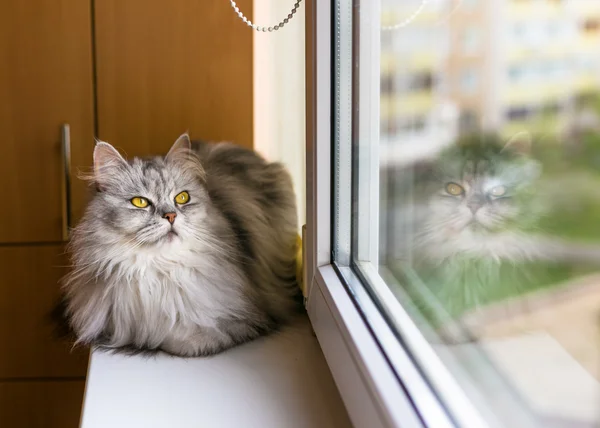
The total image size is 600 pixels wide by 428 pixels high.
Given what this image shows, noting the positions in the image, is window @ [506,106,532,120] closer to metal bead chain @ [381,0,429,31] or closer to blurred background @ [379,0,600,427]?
blurred background @ [379,0,600,427]

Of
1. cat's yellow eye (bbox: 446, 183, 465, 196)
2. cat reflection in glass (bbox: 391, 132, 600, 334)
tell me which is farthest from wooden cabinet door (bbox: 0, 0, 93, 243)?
cat's yellow eye (bbox: 446, 183, 465, 196)

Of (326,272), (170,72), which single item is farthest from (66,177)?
(326,272)

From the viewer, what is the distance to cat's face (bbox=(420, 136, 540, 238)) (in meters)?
0.53

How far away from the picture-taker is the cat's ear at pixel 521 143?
506 mm

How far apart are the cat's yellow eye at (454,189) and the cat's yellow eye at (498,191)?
0.09m

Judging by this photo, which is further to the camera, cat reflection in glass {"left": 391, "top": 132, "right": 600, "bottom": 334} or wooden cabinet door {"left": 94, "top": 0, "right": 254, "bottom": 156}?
wooden cabinet door {"left": 94, "top": 0, "right": 254, "bottom": 156}

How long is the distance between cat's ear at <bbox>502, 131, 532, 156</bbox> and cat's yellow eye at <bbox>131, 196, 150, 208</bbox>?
0.84m

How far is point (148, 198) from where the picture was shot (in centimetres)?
125

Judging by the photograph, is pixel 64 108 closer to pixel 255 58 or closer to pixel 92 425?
pixel 255 58

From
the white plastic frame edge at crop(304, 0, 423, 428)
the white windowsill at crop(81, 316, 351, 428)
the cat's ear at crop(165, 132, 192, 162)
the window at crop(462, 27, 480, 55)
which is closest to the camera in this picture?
the window at crop(462, 27, 480, 55)

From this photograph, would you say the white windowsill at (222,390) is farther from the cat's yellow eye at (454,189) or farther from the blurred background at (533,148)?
the cat's yellow eye at (454,189)

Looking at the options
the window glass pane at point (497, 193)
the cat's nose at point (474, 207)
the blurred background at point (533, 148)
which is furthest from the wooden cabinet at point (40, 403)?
the cat's nose at point (474, 207)

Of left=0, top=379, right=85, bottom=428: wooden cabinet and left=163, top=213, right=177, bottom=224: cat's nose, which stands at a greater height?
left=163, top=213, right=177, bottom=224: cat's nose

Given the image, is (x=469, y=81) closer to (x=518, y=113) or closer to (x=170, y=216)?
(x=518, y=113)
